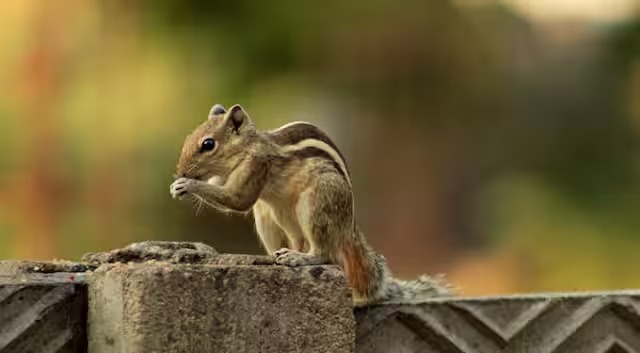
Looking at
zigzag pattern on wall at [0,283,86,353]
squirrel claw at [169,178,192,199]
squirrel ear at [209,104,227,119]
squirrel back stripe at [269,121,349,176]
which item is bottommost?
zigzag pattern on wall at [0,283,86,353]

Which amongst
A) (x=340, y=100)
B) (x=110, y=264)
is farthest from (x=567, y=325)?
(x=340, y=100)

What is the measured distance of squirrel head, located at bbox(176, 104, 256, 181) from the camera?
207 cm

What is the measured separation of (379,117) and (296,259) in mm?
7948

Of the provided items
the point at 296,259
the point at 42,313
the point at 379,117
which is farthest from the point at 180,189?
the point at 379,117

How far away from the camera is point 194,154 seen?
208cm

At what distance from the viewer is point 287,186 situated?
2.04 metres

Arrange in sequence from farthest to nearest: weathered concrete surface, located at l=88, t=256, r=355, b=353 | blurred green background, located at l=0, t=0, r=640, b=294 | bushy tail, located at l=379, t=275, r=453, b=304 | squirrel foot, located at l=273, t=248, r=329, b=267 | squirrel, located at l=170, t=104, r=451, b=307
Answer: blurred green background, located at l=0, t=0, r=640, b=294 < bushy tail, located at l=379, t=275, r=453, b=304 < squirrel, located at l=170, t=104, r=451, b=307 < squirrel foot, located at l=273, t=248, r=329, b=267 < weathered concrete surface, located at l=88, t=256, r=355, b=353

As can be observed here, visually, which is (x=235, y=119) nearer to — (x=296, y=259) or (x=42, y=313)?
(x=296, y=259)

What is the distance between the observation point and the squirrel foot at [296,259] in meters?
1.82

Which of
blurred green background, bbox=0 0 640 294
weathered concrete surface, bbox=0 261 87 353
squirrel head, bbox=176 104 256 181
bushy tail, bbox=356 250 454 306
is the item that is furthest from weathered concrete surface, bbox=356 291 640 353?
blurred green background, bbox=0 0 640 294


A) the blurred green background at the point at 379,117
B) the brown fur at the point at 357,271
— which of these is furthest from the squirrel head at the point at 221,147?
the blurred green background at the point at 379,117

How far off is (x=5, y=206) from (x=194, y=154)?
17.3ft

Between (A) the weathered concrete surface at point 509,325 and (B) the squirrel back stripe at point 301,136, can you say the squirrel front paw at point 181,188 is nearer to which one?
(B) the squirrel back stripe at point 301,136

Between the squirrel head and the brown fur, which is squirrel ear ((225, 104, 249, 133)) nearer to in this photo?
the squirrel head
